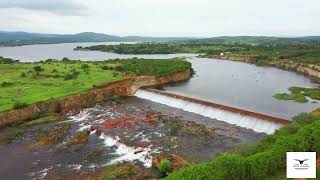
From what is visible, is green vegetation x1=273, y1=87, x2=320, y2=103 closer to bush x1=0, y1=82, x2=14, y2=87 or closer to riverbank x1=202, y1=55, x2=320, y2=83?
riverbank x1=202, y1=55, x2=320, y2=83

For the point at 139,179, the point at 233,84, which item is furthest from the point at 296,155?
the point at 233,84

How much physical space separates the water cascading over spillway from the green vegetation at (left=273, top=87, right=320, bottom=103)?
50.5ft

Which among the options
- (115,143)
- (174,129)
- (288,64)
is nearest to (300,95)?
(174,129)

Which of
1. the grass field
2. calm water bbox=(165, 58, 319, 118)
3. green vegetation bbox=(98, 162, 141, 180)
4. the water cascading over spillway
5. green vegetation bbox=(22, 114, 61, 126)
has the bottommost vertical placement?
green vegetation bbox=(98, 162, 141, 180)

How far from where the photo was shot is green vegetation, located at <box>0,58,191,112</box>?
48.7m

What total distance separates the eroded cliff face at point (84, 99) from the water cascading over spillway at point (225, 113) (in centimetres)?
628

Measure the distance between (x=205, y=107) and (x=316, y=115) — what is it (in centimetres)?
1367

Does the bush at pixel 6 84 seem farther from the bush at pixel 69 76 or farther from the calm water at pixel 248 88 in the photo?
the calm water at pixel 248 88

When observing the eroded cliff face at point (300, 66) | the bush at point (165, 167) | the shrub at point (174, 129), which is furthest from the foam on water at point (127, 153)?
the eroded cliff face at point (300, 66)

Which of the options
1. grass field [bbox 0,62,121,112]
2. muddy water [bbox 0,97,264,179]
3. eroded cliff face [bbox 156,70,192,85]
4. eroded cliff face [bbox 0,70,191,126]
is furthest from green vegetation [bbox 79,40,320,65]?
muddy water [bbox 0,97,264,179]

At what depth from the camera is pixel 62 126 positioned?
40.3 metres
